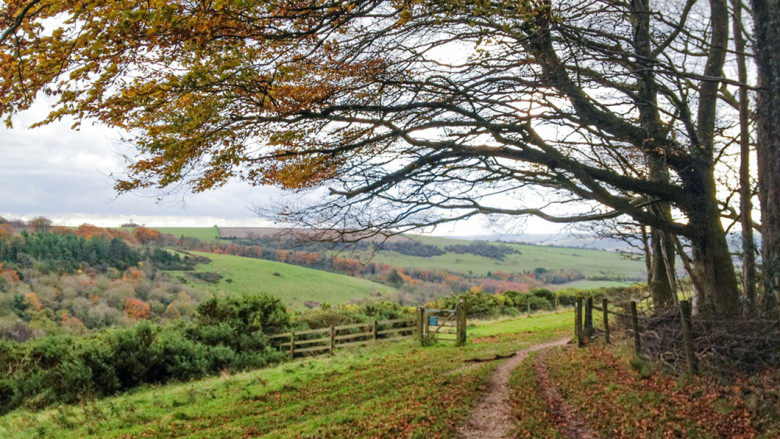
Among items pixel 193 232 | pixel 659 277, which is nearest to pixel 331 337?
pixel 659 277

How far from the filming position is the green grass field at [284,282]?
2160 inches

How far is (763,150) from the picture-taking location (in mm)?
7129

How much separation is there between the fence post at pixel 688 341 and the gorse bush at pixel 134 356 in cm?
1397

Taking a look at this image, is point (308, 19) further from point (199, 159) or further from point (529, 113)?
point (529, 113)

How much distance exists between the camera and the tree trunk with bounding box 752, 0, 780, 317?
6.84 meters

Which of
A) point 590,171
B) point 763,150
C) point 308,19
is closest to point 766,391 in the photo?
point 763,150

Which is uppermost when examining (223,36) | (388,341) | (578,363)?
(223,36)

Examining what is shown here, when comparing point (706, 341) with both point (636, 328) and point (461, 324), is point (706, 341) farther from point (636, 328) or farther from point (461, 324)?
point (461, 324)

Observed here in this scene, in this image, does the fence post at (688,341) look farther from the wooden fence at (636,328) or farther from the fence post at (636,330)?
the fence post at (636,330)

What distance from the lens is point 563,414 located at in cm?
727

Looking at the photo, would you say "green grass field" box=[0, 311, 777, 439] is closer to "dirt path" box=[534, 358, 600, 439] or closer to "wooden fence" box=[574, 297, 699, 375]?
"dirt path" box=[534, 358, 600, 439]

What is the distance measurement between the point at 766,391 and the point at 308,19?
807cm

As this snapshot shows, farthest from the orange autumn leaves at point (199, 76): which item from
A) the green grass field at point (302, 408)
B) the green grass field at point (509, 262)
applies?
the green grass field at point (509, 262)

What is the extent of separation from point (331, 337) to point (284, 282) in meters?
42.1
